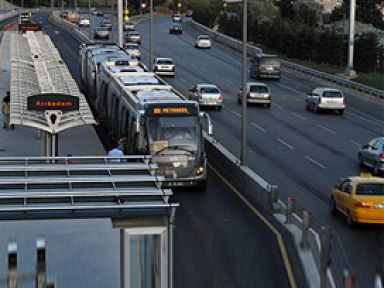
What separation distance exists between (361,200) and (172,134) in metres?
6.65

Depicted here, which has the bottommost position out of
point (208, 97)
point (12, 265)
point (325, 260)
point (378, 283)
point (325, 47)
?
point (208, 97)

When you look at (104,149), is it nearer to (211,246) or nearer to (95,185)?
(211,246)

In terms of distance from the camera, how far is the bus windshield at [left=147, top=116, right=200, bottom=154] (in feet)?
87.8

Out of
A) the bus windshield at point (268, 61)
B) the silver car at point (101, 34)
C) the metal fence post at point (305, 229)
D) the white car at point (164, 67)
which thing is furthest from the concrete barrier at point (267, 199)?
the silver car at point (101, 34)

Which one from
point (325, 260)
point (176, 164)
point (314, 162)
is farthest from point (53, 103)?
point (314, 162)

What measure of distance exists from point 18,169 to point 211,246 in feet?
37.8

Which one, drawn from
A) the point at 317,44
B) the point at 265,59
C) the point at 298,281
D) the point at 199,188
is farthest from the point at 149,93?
the point at 317,44

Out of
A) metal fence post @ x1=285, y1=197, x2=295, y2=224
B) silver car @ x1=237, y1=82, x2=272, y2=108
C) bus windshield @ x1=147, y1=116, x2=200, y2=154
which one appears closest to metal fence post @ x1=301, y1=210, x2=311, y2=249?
metal fence post @ x1=285, y1=197, x2=295, y2=224

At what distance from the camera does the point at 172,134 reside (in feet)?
88.0

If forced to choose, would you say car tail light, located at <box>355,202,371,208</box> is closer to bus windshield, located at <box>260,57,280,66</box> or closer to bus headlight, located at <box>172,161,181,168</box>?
bus headlight, located at <box>172,161,181,168</box>

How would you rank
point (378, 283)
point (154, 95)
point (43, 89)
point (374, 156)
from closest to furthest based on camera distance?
1. point (378, 283)
2. point (154, 95)
3. point (43, 89)
4. point (374, 156)

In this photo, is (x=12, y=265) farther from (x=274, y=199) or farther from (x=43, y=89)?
(x=43, y=89)

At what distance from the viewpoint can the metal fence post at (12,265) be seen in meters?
7.26

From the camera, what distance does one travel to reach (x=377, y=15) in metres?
132
